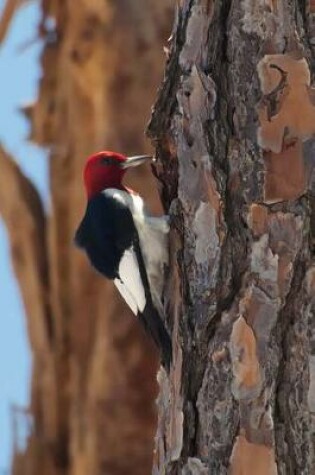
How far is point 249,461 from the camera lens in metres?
2.05

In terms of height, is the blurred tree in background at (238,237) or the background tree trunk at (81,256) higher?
the blurred tree in background at (238,237)

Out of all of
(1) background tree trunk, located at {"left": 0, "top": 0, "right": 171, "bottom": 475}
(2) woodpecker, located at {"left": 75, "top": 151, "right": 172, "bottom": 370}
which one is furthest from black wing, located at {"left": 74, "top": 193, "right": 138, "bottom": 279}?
(1) background tree trunk, located at {"left": 0, "top": 0, "right": 171, "bottom": 475}

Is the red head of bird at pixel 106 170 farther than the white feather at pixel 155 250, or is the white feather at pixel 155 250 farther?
the red head of bird at pixel 106 170

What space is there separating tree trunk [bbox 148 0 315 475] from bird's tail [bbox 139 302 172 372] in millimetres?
30

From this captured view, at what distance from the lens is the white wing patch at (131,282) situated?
2.69 m

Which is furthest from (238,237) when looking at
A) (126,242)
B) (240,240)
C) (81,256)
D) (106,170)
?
(81,256)

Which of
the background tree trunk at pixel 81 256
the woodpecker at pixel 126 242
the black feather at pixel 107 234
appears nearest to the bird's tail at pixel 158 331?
the woodpecker at pixel 126 242

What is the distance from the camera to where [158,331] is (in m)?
2.47

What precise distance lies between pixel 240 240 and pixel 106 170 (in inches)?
45.9

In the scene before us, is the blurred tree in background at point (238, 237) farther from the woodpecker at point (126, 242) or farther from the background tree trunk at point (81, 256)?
the background tree trunk at point (81, 256)

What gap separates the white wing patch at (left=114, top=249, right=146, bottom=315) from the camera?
106 inches

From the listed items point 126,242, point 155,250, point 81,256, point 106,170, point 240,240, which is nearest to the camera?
point 240,240

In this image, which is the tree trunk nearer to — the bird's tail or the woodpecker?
the bird's tail

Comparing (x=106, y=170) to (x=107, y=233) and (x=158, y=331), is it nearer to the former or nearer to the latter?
(x=107, y=233)
